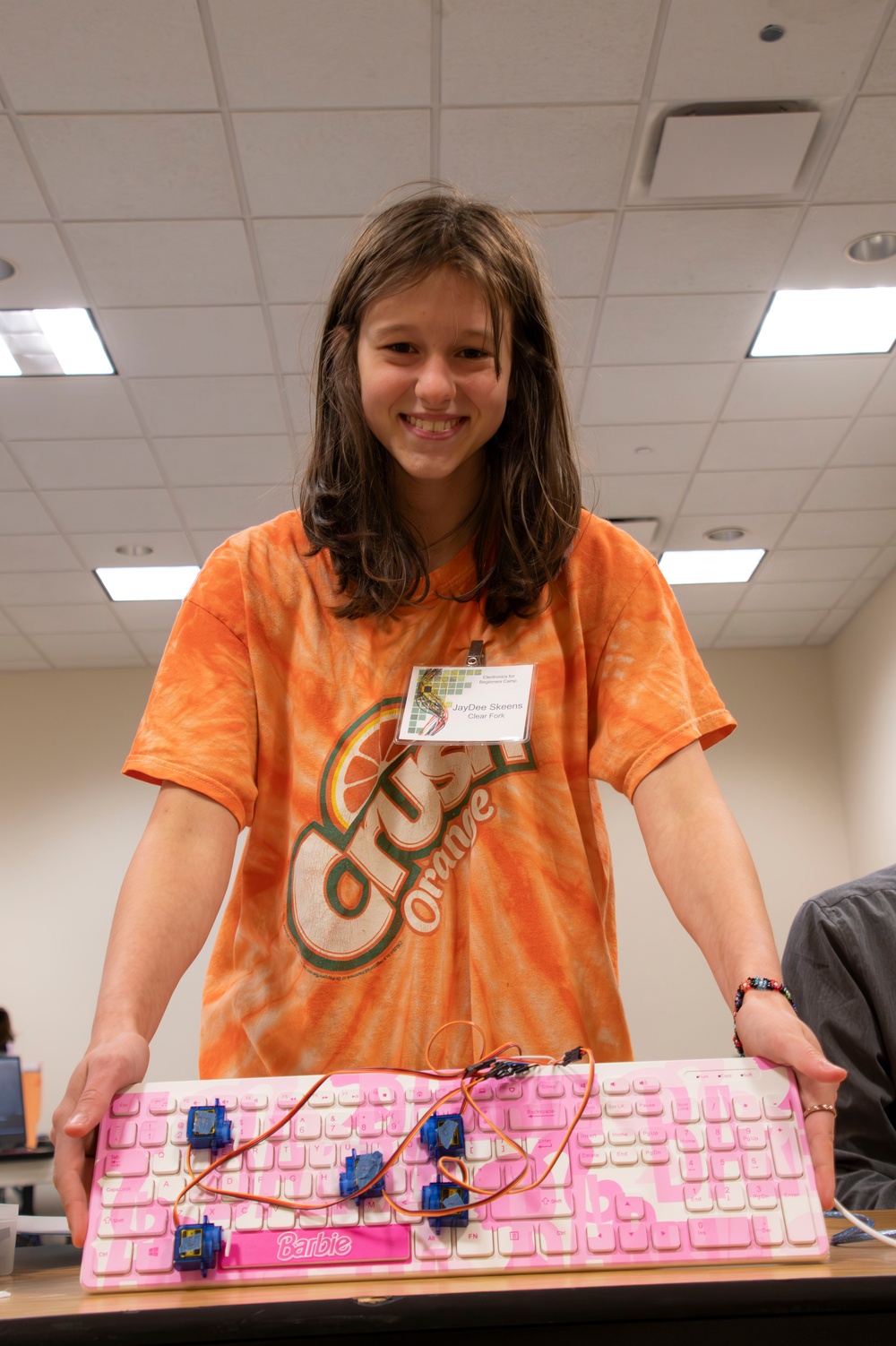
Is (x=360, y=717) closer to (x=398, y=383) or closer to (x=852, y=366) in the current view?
(x=398, y=383)

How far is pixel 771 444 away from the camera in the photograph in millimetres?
4789

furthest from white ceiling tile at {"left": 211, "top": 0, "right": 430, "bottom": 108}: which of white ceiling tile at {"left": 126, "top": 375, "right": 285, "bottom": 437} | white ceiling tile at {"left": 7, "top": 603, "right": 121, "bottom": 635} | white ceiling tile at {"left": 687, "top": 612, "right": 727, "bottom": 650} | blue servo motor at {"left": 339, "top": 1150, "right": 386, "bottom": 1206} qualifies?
white ceiling tile at {"left": 687, "top": 612, "right": 727, "bottom": 650}

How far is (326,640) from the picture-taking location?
1.01 m

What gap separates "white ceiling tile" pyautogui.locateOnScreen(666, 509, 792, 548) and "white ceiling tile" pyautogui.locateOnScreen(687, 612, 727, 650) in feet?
3.07

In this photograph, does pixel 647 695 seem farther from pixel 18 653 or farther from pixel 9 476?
pixel 18 653

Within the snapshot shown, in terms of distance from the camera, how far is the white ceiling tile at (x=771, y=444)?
465 cm

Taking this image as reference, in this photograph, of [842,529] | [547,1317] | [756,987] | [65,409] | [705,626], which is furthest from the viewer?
[705,626]

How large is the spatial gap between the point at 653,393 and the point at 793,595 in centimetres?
242

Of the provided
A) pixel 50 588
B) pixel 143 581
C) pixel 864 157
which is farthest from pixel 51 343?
pixel 864 157

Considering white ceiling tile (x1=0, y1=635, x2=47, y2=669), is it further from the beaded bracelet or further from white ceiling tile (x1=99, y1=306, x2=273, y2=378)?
the beaded bracelet

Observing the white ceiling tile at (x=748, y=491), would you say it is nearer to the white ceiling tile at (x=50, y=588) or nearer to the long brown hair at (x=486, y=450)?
the white ceiling tile at (x=50, y=588)

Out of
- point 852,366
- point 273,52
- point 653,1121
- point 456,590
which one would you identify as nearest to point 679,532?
point 852,366

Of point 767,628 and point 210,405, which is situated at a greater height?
point 767,628

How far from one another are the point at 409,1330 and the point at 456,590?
27.0 inches
